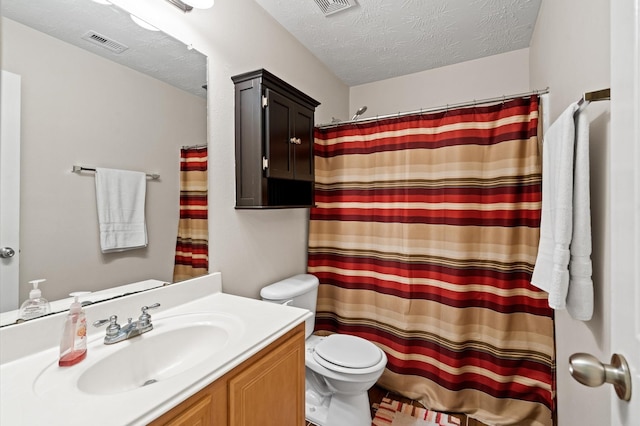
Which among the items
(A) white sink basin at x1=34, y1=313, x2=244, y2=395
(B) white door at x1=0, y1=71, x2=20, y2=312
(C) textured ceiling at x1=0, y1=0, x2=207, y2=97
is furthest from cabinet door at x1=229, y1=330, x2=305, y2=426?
(C) textured ceiling at x1=0, y1=0, x2=207, y2=97

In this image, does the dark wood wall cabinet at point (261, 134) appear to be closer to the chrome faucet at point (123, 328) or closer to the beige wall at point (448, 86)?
the chrome faucet at point (123, 328)

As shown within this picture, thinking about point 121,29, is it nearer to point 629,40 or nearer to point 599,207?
point 629,40

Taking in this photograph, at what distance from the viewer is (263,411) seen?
96 cm

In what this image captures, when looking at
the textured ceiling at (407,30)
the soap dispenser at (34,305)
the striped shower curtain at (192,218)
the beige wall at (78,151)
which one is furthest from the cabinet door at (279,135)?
the soap dispenser at (34,305)

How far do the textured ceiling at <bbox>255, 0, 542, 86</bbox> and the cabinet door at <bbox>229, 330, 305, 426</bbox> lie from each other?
6.07 feet

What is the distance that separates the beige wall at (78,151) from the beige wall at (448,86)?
2.03 m

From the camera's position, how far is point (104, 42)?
3.41 ft

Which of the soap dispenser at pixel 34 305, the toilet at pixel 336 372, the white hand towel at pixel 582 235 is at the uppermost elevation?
the white hand towel at pixel 582 235

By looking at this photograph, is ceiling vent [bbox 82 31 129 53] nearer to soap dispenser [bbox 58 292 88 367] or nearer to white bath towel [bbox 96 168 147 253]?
white bath towel [bbox 96 168 147 253]

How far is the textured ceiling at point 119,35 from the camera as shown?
2.91ft

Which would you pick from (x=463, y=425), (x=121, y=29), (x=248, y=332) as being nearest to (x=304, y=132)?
(x=121, y=29)

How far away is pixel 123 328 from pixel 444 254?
163 centimetres

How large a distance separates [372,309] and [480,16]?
6.67 ft

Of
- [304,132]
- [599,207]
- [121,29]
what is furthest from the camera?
[304,132]
